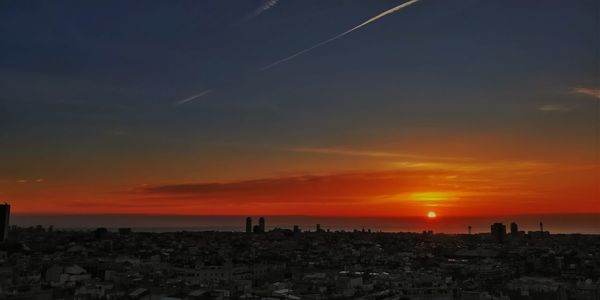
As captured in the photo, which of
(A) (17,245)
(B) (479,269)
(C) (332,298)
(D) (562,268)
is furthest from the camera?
(A) (17,245)

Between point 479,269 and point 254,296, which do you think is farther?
point 479,269

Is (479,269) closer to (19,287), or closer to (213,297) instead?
(213,297)

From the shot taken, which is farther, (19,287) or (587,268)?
(587,268)

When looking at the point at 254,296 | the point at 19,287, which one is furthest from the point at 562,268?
the point at 19,287

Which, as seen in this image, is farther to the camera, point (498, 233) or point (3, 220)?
point (498, 233)

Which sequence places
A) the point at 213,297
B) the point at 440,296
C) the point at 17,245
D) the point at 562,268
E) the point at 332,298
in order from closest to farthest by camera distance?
the point at 213,297, the point at 332,298, the point at 440,296, the point at 562,268, the point at 17,245

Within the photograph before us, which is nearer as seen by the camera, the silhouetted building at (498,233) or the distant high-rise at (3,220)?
the distant high-rise at (3,220)

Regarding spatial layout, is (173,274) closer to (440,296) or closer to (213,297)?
(213,297)

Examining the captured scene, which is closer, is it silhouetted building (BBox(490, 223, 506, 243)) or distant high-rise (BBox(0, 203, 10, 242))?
distant high-rise (BBox(0, 203, 10, 242))

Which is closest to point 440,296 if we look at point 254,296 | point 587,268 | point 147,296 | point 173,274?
point 254,296
